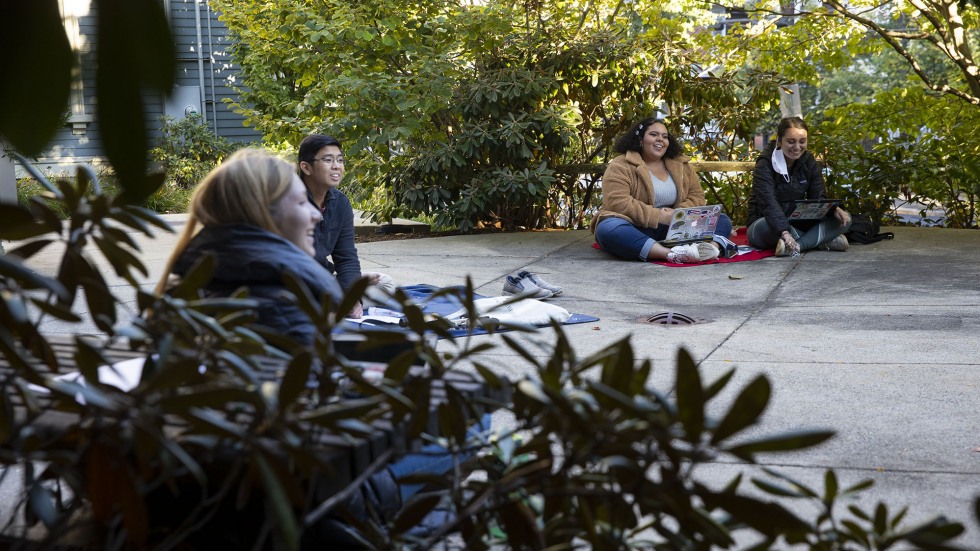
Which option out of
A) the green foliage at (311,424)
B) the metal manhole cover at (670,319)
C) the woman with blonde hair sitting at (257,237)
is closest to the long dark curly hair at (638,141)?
the metal manhole cover at (670,319)

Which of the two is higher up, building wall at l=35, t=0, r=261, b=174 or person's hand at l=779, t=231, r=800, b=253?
building wall at l=35, t=0, r=261, b=174

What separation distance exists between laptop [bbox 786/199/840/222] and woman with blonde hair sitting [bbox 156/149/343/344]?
6122mm

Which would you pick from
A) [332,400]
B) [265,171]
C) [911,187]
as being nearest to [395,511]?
[332,400]

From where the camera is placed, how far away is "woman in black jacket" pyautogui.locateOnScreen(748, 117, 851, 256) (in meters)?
8.29

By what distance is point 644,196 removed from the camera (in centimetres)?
835

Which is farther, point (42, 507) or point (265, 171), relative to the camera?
point (265, 171)

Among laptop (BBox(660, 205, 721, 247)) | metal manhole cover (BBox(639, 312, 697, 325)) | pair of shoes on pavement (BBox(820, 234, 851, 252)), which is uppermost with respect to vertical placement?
laptop (BBox(660, 205, 721, 247))

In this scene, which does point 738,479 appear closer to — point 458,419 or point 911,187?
point 458,419

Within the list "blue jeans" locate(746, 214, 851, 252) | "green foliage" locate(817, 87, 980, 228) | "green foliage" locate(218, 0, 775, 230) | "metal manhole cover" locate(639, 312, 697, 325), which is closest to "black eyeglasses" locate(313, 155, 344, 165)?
"metal manhole cover" locate(639, 312, 697, 325)

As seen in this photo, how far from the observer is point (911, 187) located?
9883 millimetres

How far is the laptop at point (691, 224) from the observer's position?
8.01 metres

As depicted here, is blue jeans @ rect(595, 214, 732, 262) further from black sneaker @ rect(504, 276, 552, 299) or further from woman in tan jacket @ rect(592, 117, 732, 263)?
black sneaker @ rect(504, 276, 552, 299)

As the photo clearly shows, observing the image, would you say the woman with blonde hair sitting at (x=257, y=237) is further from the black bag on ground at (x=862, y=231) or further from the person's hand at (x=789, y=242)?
the black bag on ground at (x=862, y=231)

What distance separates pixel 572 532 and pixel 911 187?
9.21 metres
